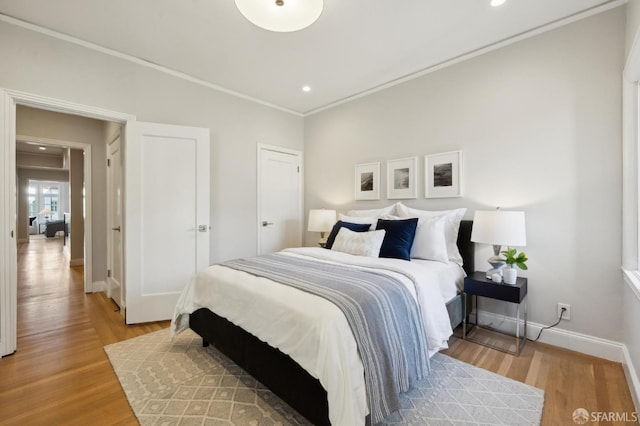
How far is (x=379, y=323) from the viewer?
147 centimetres

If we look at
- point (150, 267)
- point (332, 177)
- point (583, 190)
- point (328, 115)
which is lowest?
point (150, 267)

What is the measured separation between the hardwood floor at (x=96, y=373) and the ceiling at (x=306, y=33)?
9.13 feet

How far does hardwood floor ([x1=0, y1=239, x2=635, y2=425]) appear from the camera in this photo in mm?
1598

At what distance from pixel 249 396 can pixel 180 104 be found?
316cm

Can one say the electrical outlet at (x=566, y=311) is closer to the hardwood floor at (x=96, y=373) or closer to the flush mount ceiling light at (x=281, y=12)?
the hardwood floor at (x=96, y=373)

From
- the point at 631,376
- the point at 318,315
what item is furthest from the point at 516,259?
the point at 318,315

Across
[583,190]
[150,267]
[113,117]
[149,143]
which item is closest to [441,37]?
[583,190]

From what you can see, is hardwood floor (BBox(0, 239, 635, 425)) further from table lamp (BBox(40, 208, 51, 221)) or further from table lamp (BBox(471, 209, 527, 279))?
table lamp (BBox(40, 208, 51, 221))

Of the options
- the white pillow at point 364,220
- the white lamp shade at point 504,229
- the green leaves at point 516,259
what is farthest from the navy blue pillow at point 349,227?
the green leaves at point 516,259

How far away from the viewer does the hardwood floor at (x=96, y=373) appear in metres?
1.60

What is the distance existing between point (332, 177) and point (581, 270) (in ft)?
9.66

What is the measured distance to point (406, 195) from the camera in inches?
130

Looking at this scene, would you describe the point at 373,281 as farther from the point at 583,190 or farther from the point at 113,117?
the point at 113,117

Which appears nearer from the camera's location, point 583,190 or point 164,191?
point 583,190
